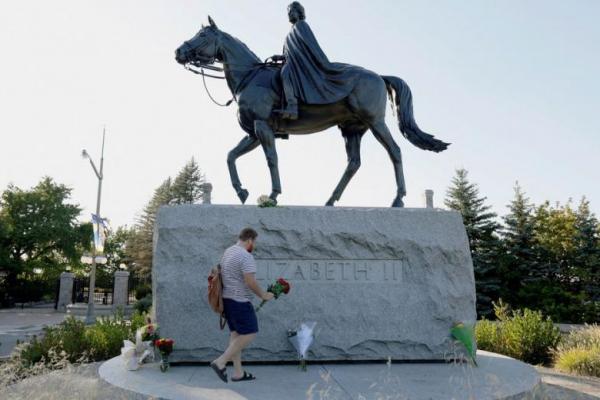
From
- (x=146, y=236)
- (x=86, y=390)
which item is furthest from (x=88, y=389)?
(x=146, y=236)

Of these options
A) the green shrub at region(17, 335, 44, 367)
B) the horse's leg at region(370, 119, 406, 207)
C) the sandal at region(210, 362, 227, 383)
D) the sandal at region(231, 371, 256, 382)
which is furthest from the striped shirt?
the green shrub at region(17, 335, 44, 367)

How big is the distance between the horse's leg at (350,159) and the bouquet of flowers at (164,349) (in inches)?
117

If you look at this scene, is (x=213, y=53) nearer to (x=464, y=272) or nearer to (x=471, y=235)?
(x=464, y=272)

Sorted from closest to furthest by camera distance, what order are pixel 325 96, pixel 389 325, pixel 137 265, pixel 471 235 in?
pixel 389 325
pixel 325 96
pixel 471 235
pixel 137 265

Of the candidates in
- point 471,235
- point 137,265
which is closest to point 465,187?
point 471,235

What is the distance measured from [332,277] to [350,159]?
1.98m

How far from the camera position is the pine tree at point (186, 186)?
48219 millimetres

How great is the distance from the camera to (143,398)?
4.55 meters

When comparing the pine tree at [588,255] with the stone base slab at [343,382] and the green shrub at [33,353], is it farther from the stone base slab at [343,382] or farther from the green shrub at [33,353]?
the green shrub at [33,353]

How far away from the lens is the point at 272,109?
6922 millimetres

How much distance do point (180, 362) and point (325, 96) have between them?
399 cm

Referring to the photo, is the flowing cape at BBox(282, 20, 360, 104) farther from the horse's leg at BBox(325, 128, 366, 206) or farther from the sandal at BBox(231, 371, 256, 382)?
the sandal at BBox(231, 371, 256, 382)

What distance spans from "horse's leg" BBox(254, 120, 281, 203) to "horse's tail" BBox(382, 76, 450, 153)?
2035mm

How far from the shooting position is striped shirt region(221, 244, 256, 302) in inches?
187
